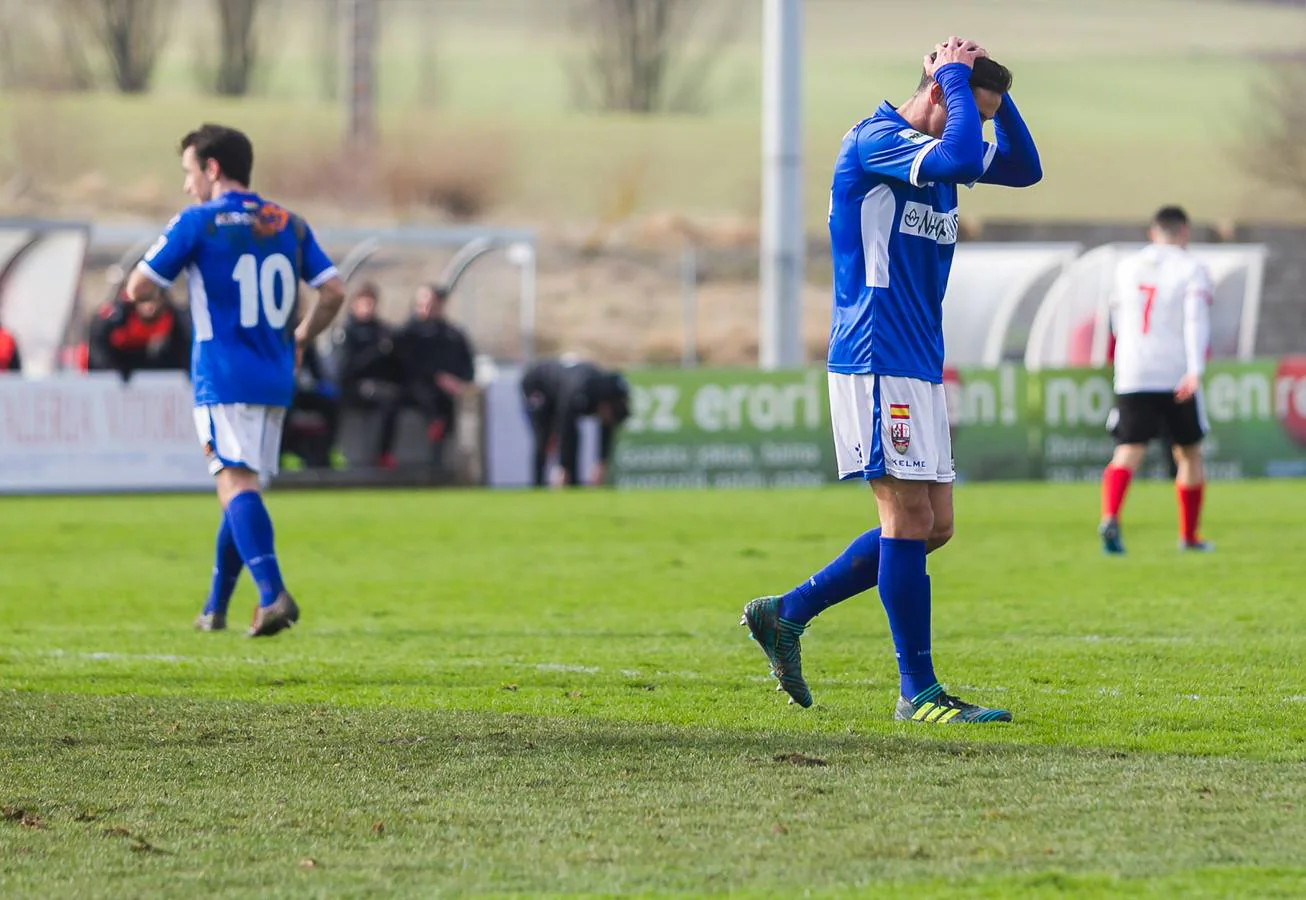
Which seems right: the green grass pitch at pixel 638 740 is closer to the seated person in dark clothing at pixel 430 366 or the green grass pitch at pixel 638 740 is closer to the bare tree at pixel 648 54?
the seated person in dark clothing at pixel 430 366

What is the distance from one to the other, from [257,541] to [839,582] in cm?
295

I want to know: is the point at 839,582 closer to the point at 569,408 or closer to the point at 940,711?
the point at 940,711

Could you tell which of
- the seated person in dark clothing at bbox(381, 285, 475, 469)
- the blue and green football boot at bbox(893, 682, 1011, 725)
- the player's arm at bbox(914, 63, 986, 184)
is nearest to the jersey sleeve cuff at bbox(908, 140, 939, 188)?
the player's arm at bbox(914, 63, 986, 184)

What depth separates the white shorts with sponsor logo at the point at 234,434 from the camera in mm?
8867

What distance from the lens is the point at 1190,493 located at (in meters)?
12.8

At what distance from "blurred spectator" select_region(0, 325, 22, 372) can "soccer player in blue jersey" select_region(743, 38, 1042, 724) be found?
14171 mm

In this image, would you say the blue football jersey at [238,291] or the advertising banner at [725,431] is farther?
the advertising banner at [725,431]

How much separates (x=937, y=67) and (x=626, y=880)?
118 inches

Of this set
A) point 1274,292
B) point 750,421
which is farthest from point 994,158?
point 1274,292

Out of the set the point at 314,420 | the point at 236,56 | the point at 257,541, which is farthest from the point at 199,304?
the point at 236,56

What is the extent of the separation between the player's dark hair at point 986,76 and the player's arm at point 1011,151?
108 mm

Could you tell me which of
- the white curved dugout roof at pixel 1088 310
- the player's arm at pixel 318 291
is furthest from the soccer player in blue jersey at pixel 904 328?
the white curved dugout roof at pixel 1088 310

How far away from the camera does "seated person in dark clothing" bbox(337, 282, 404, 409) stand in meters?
20.1

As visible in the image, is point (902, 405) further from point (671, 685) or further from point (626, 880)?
point (626, 880)
